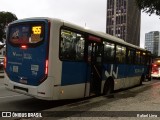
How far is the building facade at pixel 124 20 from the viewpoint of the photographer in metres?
119

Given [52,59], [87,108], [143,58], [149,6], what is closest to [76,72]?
[52,59]

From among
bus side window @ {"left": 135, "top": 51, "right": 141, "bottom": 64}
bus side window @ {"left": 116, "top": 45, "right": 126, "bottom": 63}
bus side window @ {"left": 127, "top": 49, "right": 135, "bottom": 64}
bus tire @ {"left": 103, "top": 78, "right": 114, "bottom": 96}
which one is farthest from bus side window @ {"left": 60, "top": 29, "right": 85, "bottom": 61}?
bus side window @ {"left": 135, "top": 51, "right": 141, "bottom": 64}

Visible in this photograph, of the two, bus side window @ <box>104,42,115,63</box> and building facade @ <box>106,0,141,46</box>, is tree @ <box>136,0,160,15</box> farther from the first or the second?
building facade @ <box>106,0,141,46</box>

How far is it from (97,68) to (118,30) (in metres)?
111

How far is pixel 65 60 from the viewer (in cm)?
1045

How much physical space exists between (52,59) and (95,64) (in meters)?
3.35

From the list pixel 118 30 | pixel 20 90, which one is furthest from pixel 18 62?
pixel 118 30

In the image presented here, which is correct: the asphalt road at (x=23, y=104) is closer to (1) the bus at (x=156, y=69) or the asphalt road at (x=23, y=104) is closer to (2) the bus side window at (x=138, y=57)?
(2) the bus side window at (x=138, y=57)

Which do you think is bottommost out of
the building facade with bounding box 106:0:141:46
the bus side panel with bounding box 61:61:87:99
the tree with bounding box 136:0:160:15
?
the bus side panel with bounding box 61:61:87:99

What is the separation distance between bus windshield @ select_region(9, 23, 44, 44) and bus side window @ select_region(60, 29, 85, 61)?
72 cm

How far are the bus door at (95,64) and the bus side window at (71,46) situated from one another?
672 millimetres

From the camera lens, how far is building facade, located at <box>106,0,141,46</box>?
390 feet

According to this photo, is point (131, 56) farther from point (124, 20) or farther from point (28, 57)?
point (124, 20)

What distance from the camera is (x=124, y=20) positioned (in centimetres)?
12275
